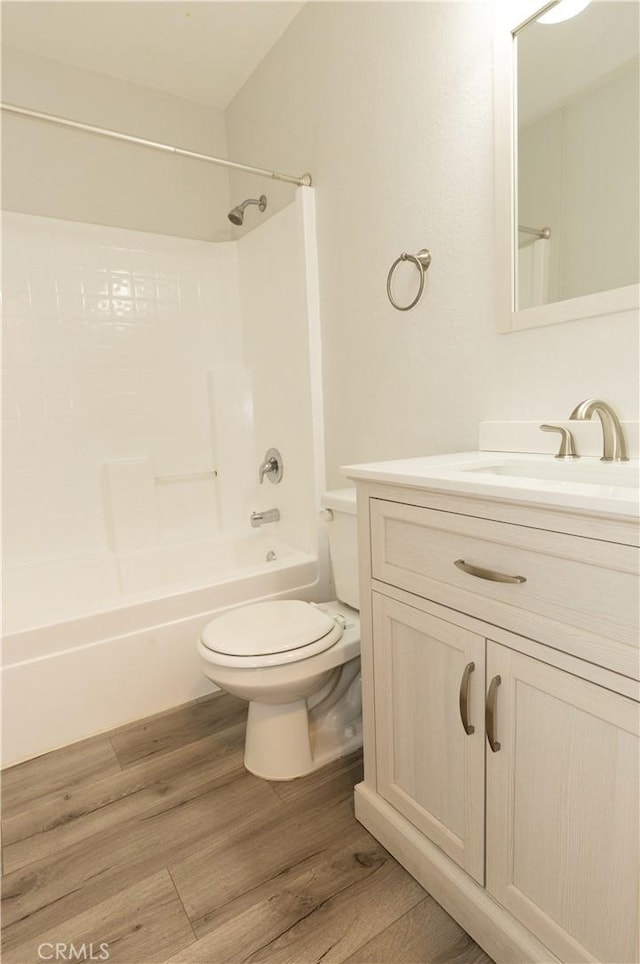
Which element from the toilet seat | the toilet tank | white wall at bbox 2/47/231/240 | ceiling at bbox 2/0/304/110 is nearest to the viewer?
the toilet seat

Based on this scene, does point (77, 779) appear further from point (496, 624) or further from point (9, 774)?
point (496, 624)

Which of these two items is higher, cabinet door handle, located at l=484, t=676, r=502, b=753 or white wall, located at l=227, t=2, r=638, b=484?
white wall, located at l=227, t=2, r=638, b=484

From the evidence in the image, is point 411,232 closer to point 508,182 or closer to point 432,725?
point 508,182

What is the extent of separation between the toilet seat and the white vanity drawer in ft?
1.30

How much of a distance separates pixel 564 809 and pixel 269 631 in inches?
32.6

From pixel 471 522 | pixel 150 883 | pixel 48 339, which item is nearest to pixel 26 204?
pixel 48 339

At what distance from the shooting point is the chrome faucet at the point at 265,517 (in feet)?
7.54

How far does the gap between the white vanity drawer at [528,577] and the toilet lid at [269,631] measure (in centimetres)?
40

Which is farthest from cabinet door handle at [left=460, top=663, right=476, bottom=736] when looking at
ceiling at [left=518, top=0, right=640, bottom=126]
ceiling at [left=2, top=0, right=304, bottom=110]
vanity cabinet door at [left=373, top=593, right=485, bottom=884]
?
ceiling at [left=2, top=0, right=304, bottom=110]

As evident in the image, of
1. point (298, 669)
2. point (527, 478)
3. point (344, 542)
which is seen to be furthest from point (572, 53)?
point (298, 669)

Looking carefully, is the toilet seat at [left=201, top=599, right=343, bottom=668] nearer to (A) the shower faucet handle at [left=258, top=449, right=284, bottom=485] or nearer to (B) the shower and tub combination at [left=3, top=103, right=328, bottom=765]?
(B) the shower and tub combination at [left=3, top=103, right=328, bottom=765]

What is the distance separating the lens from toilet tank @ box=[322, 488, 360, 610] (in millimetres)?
1564

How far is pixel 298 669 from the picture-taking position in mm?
1336

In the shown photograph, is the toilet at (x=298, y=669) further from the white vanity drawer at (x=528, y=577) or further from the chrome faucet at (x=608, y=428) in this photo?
the chrome faucet at (x=608, y=428)
